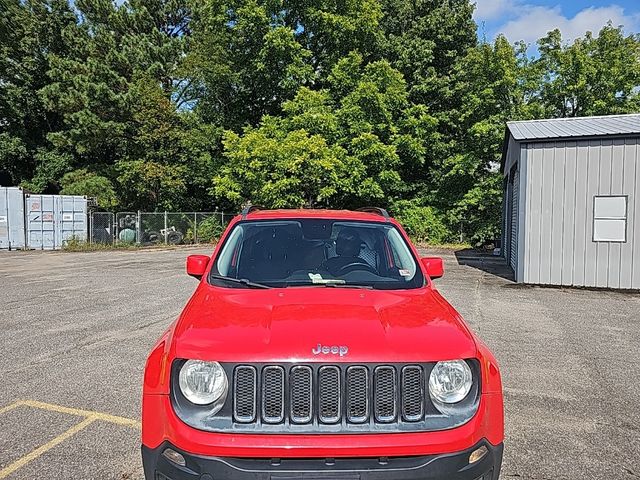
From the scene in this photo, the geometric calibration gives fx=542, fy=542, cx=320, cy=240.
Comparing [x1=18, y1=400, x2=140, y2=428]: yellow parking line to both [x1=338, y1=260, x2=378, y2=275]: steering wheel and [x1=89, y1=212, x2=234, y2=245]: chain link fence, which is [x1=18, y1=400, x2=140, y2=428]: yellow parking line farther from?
[x1=89, y1=212, x2=234, y2=245]: chain link fence

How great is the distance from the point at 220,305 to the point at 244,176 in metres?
26.6

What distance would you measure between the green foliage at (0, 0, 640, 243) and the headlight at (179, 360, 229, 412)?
2518 cm

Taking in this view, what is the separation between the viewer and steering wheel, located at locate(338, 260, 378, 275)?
12.6 ft

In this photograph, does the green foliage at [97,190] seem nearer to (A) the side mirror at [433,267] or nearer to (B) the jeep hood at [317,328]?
(A) the side mirror at [433,267]

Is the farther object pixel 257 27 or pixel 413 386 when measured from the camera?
pixel 257 27

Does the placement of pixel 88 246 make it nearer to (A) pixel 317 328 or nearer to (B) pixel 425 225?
(B) pixel 425 225

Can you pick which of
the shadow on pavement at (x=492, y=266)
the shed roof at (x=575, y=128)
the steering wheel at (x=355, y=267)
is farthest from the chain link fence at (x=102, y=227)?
the steering wheel at (x=355, y=267)

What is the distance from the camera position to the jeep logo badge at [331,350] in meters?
2.47

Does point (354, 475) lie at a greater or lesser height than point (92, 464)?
greater

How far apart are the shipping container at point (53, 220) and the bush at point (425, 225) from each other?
17484mm

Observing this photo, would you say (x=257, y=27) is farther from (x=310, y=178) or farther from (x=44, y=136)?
(x=44, y=136)

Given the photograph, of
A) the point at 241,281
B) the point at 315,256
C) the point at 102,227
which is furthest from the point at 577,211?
the point at 102,227

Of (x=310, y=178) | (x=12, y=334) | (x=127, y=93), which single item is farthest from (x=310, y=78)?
(x=12, y=334)

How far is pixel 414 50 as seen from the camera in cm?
3262
